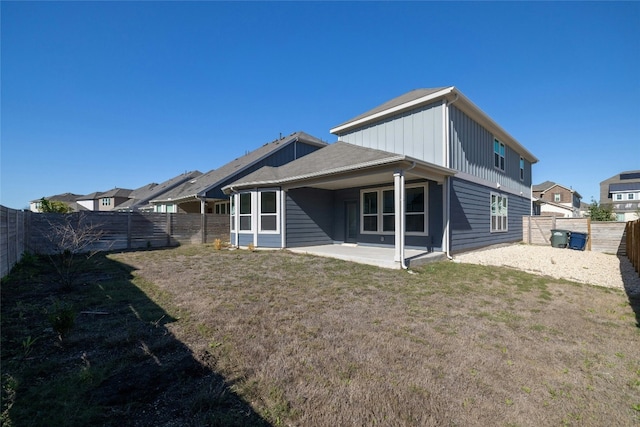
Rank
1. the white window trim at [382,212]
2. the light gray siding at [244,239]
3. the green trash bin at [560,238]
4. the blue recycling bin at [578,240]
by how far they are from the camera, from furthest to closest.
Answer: the green trash bin at [560,238], the blue recycling bin at [578,240], the light gray siding at [244,239], the white window trim at [382,212]

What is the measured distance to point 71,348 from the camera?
117 inches

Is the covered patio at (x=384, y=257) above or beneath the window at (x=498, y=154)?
beneath

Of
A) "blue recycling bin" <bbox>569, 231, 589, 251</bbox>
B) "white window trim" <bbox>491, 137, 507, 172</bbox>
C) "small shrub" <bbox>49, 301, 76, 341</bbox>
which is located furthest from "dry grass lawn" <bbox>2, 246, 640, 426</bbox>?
"blue recycling bin" <bbox>569, 231, 589, 251</bbox>

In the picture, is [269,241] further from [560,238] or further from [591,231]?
[591,231]

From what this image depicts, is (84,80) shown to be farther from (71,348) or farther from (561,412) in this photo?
(561,412)

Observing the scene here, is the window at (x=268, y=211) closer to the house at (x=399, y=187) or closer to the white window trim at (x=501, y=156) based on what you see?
the house at (x=399, y=187)

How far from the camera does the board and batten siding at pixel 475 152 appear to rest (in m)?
9.57

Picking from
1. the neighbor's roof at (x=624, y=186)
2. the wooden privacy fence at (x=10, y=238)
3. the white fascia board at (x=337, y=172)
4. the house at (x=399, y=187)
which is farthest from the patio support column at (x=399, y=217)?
the neighbor's roof at (x=624, y=186)

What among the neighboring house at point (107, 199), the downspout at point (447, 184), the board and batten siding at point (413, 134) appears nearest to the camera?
the downspout at point (447, 184)

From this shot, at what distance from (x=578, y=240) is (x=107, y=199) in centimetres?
6118

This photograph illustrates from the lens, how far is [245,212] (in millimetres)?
12078

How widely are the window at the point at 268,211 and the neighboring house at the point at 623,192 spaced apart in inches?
2241

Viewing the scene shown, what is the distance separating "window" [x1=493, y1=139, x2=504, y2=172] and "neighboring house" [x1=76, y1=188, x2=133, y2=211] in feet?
176

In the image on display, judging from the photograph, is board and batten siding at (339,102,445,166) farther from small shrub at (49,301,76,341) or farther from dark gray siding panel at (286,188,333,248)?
small shrub at (49,301,76,341)
